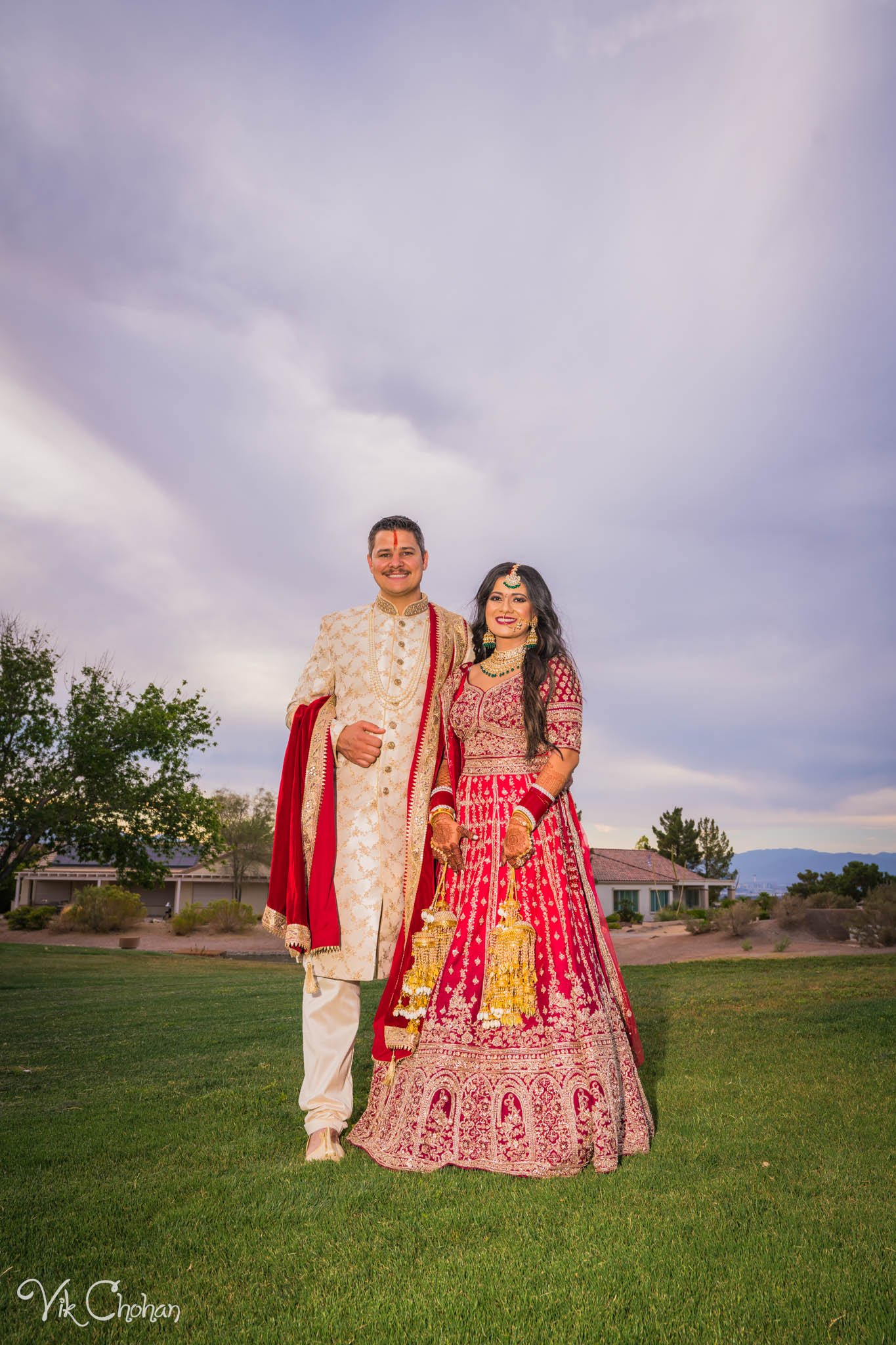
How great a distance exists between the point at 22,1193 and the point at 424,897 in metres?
1.94

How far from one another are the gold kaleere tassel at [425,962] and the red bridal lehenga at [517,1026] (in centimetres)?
3

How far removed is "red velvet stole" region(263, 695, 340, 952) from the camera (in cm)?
411

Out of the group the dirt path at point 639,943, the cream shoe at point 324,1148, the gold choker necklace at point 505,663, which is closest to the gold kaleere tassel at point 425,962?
the cream shoe at point 324,1148

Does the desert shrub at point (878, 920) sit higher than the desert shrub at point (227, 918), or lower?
higher

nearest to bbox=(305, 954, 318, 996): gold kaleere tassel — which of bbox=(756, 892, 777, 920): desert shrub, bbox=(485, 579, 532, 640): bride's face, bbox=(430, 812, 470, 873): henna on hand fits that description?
bbox=(430, 812, 470, 873): henna on hand

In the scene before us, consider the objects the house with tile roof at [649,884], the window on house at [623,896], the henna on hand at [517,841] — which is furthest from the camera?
the house with tile roof at [649,884]

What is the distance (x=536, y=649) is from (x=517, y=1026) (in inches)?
Result: 68.2

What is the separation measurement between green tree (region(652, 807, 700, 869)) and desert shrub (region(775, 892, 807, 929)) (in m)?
27.2

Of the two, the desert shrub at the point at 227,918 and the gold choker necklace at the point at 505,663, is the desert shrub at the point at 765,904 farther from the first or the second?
the gold choker necklace at the point at 505,663

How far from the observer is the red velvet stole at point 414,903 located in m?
3.97

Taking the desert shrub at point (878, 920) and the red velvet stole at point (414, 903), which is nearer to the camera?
the red velvet stole at point (414, 903)

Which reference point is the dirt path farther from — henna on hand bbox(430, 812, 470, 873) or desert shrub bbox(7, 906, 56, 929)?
henna on hand bbox(430, 812, 470, 873)

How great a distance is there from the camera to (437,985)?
386cm

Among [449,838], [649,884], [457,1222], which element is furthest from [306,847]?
[649,884]
